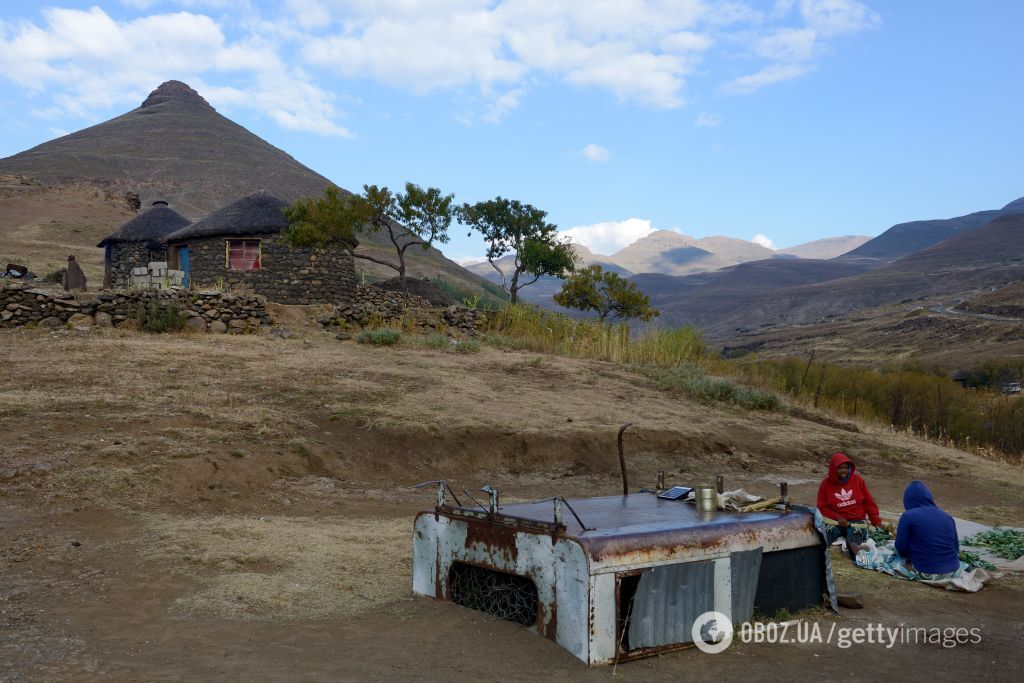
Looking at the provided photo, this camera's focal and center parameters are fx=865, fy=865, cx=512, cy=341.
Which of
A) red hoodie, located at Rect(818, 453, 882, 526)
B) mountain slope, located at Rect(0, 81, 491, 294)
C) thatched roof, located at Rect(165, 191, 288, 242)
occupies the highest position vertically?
mountain slope, located at Rect(0, 81, 491, 294)

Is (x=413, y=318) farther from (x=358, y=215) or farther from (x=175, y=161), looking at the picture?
(x=175, y=161)

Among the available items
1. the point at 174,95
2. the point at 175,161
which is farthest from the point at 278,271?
the point at 174,95

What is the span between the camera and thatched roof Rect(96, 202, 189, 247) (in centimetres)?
3189

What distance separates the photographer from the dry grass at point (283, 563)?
5781mm

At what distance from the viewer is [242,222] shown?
2772 centimetres

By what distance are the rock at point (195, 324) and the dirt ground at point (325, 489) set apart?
45.2 inches

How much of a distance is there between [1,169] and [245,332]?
6263 cm

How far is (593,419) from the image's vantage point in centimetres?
1385

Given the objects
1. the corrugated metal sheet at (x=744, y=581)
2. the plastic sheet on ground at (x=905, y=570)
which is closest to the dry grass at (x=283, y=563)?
the corrugated metal sheet at (x=744, y=581)

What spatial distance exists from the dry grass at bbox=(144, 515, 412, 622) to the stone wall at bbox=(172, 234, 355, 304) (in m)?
20.2

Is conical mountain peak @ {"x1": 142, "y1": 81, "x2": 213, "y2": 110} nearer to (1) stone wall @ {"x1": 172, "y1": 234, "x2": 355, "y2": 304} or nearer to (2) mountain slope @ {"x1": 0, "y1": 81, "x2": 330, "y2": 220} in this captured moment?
(2) mountain slope @ {"x1": 0, "y1": 81, "x2": 330, "y2": 220}

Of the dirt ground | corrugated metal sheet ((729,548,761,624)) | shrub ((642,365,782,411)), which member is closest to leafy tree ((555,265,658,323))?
the dirt ground

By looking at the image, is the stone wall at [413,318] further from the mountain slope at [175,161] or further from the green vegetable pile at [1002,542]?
the mountain slope at [175,161]

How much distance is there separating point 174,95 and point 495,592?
11190 centimetres
